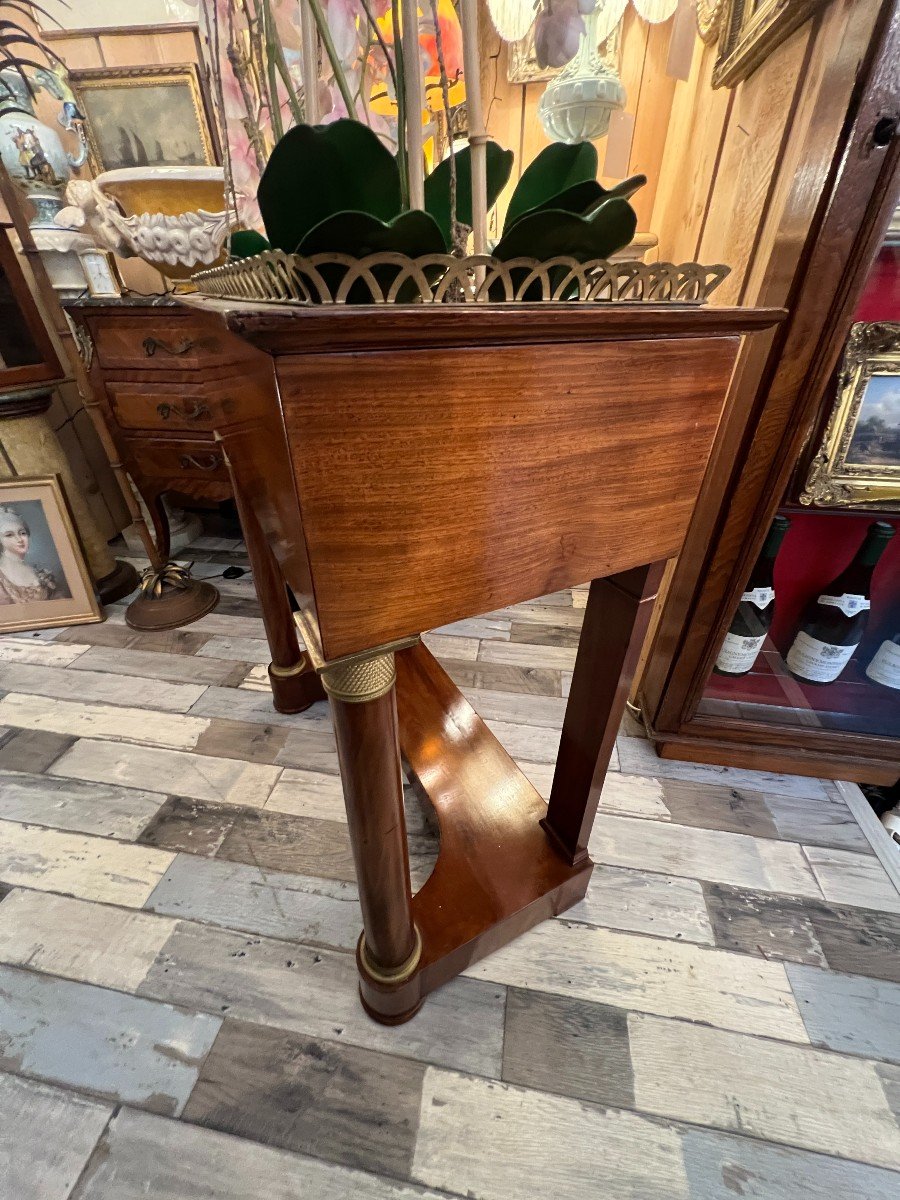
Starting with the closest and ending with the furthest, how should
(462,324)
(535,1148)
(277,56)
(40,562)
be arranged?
(462,324) → (277,56) → (535,1148) → (40,562)

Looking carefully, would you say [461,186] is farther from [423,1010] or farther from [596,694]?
[423,1010]

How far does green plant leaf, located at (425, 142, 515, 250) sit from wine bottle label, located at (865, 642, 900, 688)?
1146 millimetres

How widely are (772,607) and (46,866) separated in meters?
1.51

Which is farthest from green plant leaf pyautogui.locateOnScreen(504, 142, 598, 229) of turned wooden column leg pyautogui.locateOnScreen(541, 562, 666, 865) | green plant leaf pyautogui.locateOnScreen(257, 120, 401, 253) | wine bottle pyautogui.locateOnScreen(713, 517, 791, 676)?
wine bottle pyautogui.locateOnScreen(713, 517, 791, 676)

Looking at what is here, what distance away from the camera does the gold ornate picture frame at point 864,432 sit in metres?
0.77

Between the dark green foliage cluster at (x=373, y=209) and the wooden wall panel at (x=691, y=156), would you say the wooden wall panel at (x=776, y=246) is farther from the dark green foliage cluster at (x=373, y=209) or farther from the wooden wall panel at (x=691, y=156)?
the dark green foliage cluster at (x=373, y=209)

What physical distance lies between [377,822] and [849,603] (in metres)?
1.07

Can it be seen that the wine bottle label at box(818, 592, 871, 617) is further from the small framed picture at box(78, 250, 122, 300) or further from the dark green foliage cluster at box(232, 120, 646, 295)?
the small framed picture at box(78, 250, 122, 300)

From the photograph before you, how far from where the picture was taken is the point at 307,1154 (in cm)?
63

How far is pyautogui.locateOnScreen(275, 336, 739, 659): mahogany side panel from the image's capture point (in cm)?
33

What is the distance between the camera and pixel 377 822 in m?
0.52

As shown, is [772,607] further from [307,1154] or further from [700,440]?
[307,1154]

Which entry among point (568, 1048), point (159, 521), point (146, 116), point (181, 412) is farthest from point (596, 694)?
point (146, 116)

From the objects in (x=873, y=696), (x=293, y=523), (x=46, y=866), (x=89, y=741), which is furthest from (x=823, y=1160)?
(x=89, y=741)
